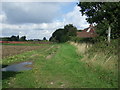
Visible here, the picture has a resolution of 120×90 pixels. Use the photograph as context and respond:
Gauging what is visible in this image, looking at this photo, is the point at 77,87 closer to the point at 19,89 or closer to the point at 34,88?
the point at 34,88

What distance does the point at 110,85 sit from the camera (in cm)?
607

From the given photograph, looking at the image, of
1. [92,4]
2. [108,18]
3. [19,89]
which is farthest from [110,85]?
[92,4]

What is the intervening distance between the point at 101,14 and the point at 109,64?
14.8 metres

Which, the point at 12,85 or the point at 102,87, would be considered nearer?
the point at 102,87

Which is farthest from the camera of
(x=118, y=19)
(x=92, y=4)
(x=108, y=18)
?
(x=92, y=4)

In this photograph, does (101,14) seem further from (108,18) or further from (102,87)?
(102,87)

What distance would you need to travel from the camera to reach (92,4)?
80.3 feet

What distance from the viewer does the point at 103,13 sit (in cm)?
2200

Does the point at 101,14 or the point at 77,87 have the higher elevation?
the point at 101,14

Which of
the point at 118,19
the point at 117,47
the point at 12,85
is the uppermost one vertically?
the point at 118,19

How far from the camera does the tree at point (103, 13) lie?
20.0 meters

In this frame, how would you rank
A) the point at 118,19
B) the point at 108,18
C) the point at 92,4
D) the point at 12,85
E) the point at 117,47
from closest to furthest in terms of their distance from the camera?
the point at 12,85, the point at 117,47, the point at 118,19, the point at 108,18, the point at 92,4

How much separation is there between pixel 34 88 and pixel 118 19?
17001 mm

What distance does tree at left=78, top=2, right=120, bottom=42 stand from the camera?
2005 cm
